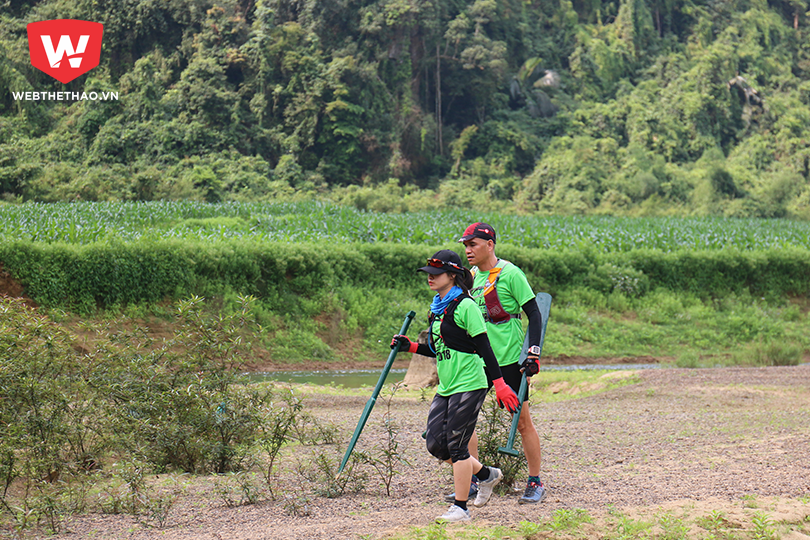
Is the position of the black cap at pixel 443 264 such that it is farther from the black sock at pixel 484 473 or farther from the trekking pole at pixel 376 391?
the black sock at pixel 484 473

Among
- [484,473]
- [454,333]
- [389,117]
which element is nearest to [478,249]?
[454,333]

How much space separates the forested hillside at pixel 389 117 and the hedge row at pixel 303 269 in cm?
1794

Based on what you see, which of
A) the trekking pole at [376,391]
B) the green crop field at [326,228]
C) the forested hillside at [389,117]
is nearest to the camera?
the trekking pole at [376,391]

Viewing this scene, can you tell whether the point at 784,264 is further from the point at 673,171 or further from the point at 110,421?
the point at 673,171

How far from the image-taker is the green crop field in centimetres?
2281

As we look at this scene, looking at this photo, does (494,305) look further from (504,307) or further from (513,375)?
(513,375)

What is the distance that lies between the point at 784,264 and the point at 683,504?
88.9ft

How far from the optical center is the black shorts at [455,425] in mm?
5316

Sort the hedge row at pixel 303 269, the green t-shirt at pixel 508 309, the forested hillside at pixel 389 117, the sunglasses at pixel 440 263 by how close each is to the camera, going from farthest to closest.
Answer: the forested hillside at pixel 389 117, the hedge row at pixel 303 269, the green t-shirt at pixel 508 309, the sunglasses at pixel 440 263

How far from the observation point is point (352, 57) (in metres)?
54.4

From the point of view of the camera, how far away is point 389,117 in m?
56.7

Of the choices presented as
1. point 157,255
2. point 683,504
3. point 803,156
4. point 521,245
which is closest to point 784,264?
point 521,245

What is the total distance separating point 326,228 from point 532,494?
2234 cm

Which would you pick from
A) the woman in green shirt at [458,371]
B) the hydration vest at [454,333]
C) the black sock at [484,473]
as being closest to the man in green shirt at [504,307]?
the black sock at [484,473]
